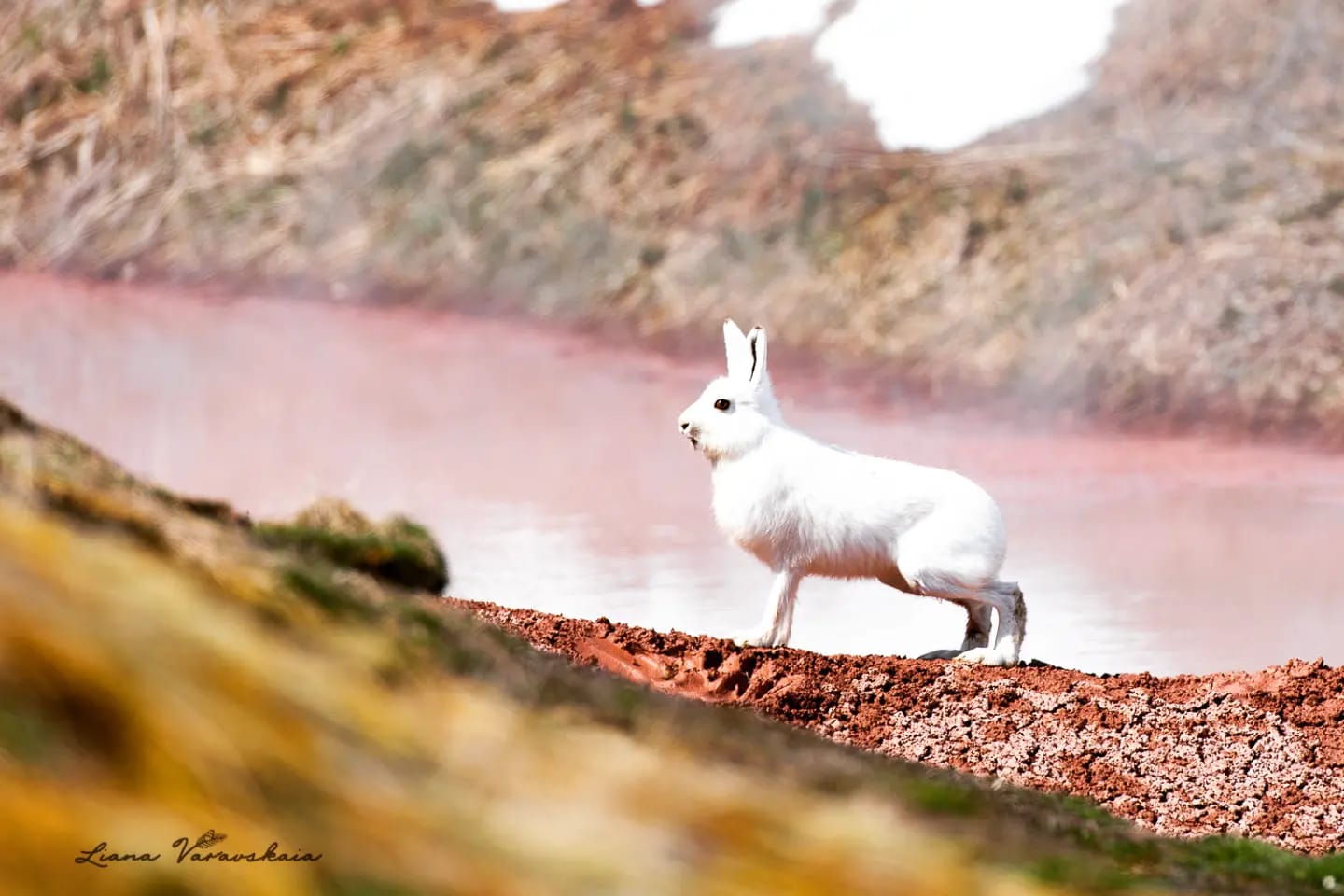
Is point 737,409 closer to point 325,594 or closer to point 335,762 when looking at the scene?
point 325,594

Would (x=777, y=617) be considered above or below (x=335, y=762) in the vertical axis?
above

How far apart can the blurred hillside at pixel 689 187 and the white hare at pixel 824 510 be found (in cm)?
528

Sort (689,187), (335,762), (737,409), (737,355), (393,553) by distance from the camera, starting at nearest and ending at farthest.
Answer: (335,762) < (737,409) < (737,355) < (393,553) < (689,187)

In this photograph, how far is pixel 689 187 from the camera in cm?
1548

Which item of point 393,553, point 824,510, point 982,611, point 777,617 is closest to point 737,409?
point 824,510

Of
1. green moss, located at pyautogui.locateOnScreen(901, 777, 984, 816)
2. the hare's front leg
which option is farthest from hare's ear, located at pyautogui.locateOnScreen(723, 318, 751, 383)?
green moss, located at pyautogui.locateOnScreen(901, 777, 984, 816)

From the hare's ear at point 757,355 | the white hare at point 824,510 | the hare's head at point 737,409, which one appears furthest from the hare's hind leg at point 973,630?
the hare's ear at point 757,355

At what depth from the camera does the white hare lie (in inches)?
338

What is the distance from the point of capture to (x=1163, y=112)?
15172 millimetres

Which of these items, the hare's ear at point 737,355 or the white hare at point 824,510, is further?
the hare's ear at point 737,355

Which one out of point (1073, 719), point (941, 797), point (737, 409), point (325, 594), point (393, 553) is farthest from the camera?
point (393, 553)

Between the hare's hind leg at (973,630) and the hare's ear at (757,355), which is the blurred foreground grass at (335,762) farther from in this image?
the hare's hind leg at (973,630)

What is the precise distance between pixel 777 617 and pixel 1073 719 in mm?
1557

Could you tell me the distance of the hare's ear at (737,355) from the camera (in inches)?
349
